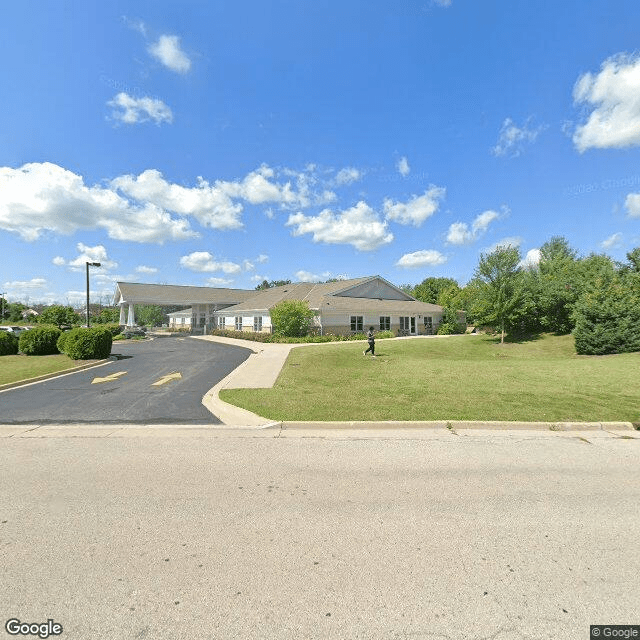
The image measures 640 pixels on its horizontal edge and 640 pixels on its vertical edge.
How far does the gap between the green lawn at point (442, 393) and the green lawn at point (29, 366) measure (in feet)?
28.2

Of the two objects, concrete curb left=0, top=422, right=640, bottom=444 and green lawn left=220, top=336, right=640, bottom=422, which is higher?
green lawn left=220, top=336, right=640, bottom=422

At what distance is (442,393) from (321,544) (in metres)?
7.13

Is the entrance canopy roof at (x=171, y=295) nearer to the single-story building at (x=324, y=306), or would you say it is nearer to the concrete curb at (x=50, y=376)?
the single-story building at (x=324, y=306)

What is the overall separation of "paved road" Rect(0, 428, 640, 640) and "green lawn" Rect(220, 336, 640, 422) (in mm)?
2072

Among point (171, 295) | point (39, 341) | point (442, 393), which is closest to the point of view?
point (442, 393)

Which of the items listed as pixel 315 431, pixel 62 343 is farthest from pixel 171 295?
pixel 315 431

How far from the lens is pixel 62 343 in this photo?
1739 cm

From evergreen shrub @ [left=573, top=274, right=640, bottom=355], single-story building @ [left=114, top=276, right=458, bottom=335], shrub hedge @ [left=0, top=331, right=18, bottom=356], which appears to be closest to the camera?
shrub hedge @ [left=0, top=331, right=18, bottom=356]

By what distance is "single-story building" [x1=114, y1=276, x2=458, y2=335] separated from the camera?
32.2 m

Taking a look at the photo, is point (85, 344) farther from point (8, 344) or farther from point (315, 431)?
point (315, 431)

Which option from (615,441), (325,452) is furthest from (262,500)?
(615,441)

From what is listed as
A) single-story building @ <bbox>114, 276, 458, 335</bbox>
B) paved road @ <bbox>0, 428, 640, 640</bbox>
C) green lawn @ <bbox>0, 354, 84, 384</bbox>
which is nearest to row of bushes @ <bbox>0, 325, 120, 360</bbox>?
green lawn @ <bbox>0, 354, 84, 384</bbox>

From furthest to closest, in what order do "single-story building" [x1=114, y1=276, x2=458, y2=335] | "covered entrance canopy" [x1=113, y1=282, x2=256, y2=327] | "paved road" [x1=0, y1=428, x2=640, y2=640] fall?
"covered entrance canopy" [x1=113, y1=282, x2=256, y2=327] → "single-story building" [x1=114, y1=276, x2=458, y2=335] → "paved road" [x1=0, y1=428, x2=640, y2=640]

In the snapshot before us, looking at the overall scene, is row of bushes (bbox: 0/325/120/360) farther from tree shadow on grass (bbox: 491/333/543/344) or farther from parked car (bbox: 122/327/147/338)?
tree shadow on grass (bbox: 491/333/543/344)
